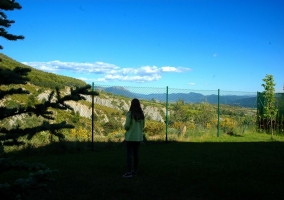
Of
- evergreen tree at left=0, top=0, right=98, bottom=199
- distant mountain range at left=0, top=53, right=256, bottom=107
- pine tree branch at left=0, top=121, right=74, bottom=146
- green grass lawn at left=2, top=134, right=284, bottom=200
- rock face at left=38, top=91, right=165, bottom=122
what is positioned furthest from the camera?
rock face at left=38, top=91, right=165, bottom=122

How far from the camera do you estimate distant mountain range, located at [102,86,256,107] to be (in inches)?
508

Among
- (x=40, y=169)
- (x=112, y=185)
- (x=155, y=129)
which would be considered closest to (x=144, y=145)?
(x=155, y=129)

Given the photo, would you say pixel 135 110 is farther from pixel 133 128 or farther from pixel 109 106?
pixel 109 106

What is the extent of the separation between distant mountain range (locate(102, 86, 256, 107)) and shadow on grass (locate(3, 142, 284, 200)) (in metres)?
2.34

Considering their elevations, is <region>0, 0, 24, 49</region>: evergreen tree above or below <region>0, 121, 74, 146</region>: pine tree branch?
above

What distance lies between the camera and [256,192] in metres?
6.10

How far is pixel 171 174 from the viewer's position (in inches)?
297

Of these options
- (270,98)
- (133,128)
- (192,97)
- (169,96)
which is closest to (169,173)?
(133,128)

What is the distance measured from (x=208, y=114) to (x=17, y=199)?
14.8 m

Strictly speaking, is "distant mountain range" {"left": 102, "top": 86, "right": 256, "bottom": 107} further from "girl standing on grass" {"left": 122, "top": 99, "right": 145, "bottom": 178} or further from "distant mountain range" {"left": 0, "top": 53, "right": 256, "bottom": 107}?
"girl standing on grass" {"left": 122, "top": 99, "right": 145, "bottom": 178}

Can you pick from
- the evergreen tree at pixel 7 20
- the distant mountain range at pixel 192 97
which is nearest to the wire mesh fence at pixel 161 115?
the distant mountain range at pixel 192 97

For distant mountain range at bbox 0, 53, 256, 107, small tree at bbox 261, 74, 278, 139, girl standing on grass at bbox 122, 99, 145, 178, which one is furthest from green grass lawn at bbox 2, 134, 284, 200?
small tree at bbox 261, 74, 278, 139

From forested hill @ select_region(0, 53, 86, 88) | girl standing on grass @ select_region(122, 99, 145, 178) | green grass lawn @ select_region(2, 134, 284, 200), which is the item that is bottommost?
green grass lawn @ select_region(2, 134, 284, 200)

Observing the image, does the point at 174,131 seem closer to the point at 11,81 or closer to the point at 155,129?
the point at 155,129
